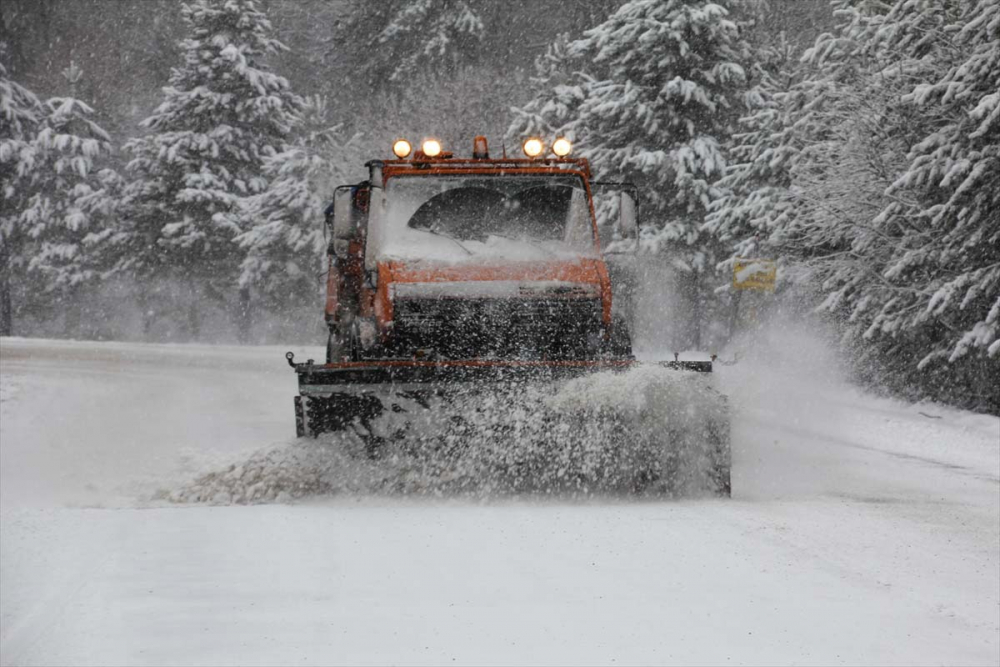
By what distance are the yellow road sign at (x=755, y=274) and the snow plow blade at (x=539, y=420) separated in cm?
1182

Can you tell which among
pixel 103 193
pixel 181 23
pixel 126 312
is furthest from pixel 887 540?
pixel 181 23

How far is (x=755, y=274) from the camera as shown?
1894cm

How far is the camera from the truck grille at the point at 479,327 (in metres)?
7.94

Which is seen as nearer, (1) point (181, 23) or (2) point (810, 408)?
(2) point (810, 408)

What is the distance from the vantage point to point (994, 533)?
22.3 feet

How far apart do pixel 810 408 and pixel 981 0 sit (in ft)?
16.6

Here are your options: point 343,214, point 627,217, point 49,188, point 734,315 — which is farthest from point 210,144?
point 627,217

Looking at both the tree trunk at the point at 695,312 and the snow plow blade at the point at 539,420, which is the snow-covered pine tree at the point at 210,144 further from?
the snow plow blade at the point at 539,420

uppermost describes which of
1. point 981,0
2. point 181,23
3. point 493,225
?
point 181,23

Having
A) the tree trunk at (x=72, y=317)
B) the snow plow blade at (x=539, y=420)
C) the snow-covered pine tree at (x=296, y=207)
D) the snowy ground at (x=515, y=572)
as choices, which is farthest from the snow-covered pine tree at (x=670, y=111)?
the tree trunk at (x=72, y=317)

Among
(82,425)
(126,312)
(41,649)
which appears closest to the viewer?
(41,649)

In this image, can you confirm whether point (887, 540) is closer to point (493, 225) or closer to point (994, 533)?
point (994, 533)

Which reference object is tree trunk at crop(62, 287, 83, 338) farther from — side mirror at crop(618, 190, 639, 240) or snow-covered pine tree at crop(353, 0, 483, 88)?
side mirror at crop(618, 190, 639, 240)

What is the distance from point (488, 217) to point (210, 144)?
98.4 feet
